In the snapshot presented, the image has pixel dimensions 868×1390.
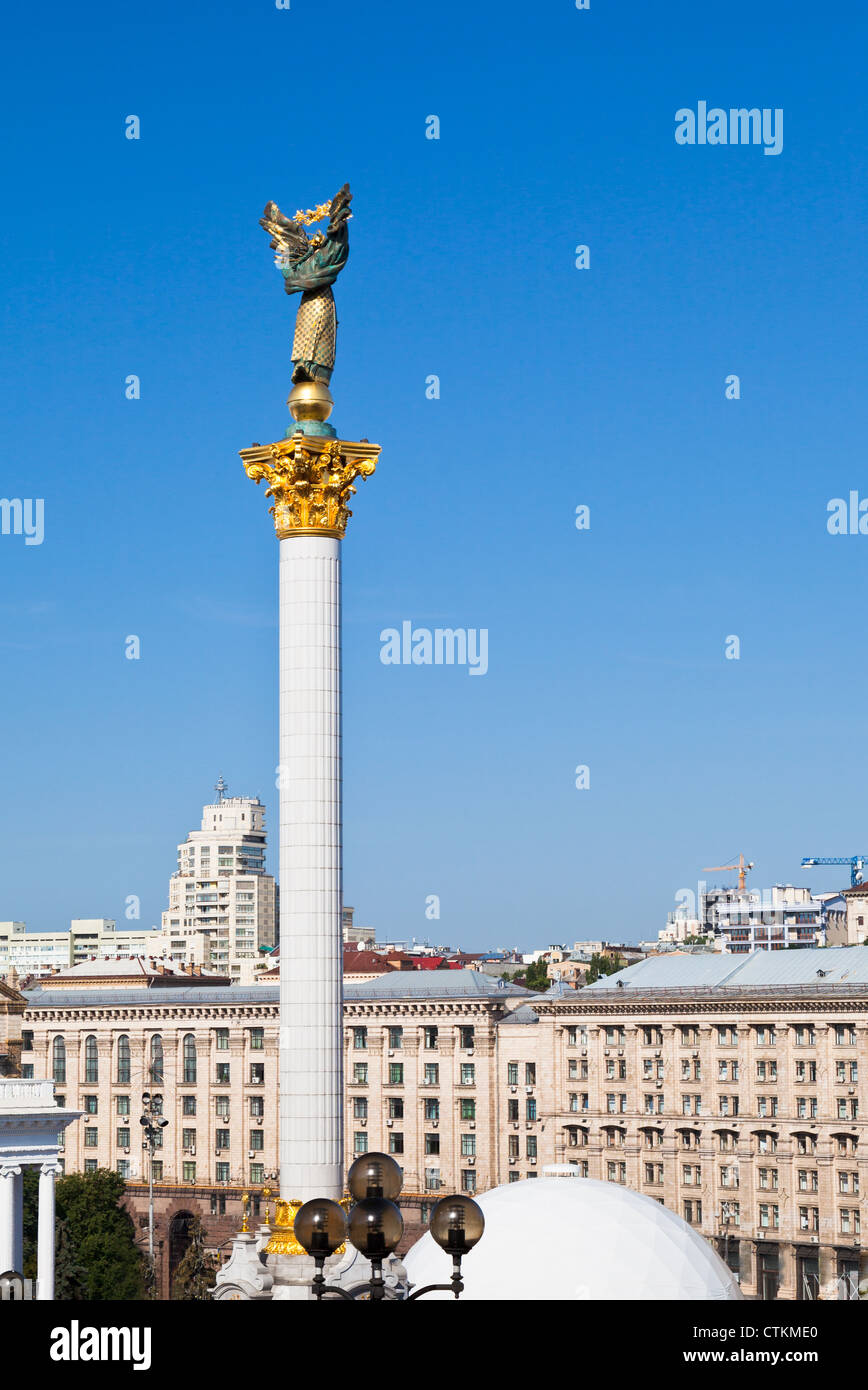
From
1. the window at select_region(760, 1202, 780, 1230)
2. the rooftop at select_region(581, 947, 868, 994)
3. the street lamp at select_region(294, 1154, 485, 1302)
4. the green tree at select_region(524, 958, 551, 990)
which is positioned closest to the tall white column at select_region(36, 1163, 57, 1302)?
the street lamp at select_region(294, 1154, 485, 1302)

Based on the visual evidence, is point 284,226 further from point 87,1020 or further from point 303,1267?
point 87,1020

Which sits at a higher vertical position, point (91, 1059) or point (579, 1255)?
point (91, 1059)

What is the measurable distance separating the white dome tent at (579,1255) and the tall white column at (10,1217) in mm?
12430

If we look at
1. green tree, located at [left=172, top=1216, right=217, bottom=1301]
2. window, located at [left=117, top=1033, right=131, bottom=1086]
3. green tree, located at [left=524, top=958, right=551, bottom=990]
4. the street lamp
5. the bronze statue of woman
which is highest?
the bronze statue of woman

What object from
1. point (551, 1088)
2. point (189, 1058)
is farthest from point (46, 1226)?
point (189, 1058)

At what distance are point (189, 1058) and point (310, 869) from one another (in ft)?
210

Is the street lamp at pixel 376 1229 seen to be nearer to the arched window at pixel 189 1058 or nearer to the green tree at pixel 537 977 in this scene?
the arched window at pixel 189 1058

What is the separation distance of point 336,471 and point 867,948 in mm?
52031

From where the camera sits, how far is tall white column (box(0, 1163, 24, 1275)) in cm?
5081

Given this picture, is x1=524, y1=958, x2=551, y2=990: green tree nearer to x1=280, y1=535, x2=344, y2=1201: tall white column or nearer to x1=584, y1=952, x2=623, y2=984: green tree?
x1=584, y1=952, x2=623, y2=984: green tree

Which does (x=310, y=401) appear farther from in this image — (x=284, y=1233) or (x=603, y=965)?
(x=603, y=965)

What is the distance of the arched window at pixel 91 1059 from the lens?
105 metres

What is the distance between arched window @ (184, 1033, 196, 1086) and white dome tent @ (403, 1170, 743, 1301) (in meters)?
60.5

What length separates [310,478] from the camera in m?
42.6
